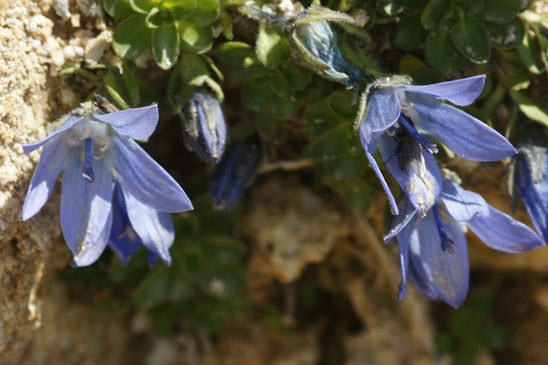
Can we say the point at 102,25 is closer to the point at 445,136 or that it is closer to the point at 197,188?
the point at 197,188

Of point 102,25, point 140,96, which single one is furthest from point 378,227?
point 102,25

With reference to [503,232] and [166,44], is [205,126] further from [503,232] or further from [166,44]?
[503,232]

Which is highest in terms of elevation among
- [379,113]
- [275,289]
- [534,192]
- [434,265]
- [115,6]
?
[115,6]

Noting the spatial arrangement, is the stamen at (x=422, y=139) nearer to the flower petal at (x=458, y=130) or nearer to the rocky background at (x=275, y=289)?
the flower petal at (x=458, y=130)

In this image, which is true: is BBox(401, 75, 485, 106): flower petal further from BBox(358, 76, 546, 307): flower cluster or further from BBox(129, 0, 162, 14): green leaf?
BBox(129, 0, 162, 14): green leaf

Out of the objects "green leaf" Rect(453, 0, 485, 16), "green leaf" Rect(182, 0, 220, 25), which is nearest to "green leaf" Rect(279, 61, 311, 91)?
"green leaf" Rect(182, 0, 220, 25)

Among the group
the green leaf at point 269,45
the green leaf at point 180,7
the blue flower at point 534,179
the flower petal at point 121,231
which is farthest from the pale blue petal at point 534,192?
the flower petal at point 121,231

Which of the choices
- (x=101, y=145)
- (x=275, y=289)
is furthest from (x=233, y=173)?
(x=275, y=289)
